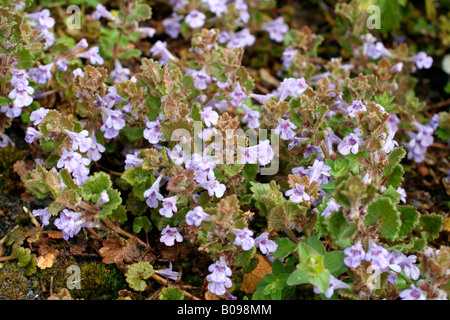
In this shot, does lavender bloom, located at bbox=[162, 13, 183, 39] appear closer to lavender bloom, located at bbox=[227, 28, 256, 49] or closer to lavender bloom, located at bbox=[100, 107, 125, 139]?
lavender bloom, located at bbox=[227, 28, 256, 49]

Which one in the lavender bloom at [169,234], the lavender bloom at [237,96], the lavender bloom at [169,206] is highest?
the lavender bloom at [237,96]

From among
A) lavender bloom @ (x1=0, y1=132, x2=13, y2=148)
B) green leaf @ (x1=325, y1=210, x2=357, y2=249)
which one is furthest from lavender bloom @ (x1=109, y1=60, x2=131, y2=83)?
green leaf @ (x1=325, y1=210, x2=357, y2=249)

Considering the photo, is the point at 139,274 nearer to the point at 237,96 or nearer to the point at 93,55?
the point at 237,96

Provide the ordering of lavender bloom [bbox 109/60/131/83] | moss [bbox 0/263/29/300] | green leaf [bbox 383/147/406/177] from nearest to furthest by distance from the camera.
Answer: green leaf [bbox 383/147/406/177], moss [bbox 0/263/29/300], lavender bloom [bbox 109/60/131/83]

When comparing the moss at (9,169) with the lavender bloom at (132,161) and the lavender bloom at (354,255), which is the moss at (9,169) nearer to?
the lavender bloom at (132,161)

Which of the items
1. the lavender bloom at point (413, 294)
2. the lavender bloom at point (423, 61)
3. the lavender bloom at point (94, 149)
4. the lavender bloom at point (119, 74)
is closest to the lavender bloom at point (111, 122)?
the lavender bloom at point (94, 149)

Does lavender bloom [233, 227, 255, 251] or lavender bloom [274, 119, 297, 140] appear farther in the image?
lavender bloom [274, 119, 297, 140]

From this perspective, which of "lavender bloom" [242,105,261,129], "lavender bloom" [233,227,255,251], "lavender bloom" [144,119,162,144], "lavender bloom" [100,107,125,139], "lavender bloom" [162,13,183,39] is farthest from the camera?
"lavender bloom" [162,13,183,39]
